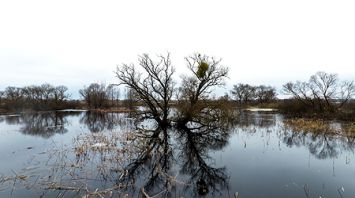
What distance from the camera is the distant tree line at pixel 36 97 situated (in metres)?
61.0

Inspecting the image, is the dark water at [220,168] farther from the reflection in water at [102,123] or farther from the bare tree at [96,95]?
the bare tree at [96,95]

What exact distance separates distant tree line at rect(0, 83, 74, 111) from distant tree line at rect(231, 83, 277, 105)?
4629cm

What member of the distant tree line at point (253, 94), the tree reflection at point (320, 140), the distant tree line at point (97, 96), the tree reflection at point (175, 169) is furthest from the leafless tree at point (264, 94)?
the tree reflection at point (175, 169)

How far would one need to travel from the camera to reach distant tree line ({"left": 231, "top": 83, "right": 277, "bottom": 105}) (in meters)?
71.2

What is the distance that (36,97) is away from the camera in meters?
65.9

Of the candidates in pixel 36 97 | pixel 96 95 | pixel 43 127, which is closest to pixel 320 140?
pixel 43 127

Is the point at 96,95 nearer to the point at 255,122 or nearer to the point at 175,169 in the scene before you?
the point at 255,122

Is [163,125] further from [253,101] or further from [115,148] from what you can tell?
[253,101]

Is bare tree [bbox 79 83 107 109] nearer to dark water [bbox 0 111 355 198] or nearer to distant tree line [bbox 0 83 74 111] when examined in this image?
distant tree line [bbox 0 83 74 111]

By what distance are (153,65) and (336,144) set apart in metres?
13.9

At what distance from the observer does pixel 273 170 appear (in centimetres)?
895

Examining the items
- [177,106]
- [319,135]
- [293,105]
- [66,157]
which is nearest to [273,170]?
[66,157]

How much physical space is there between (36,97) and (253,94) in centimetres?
5758

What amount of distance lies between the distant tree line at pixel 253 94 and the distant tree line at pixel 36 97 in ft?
152
